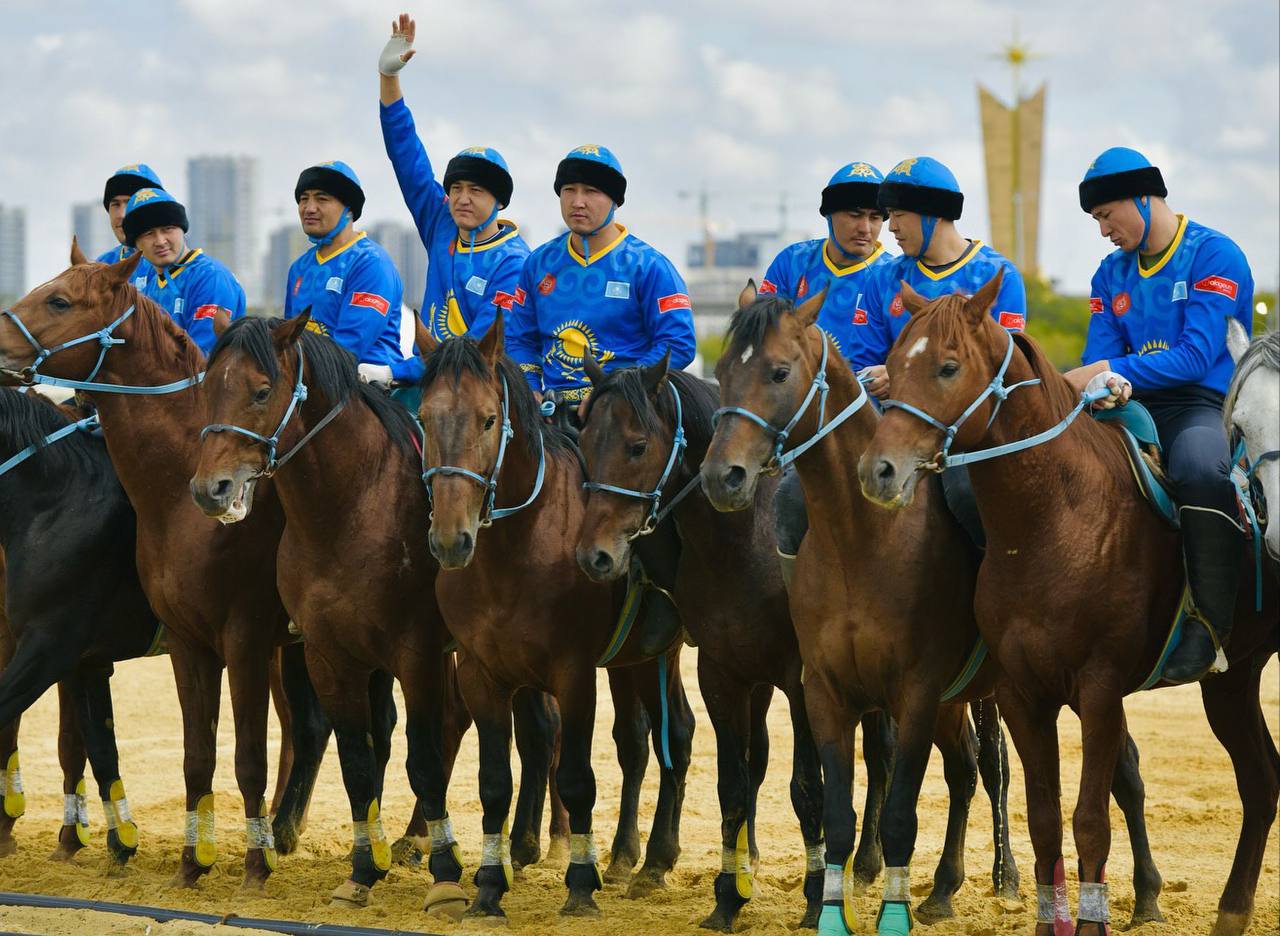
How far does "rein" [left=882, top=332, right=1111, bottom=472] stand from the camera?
218 inches

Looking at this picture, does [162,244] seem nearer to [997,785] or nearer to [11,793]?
[11,793]

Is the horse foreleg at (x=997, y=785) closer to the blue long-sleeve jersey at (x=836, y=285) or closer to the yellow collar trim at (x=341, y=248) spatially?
the blue long-sleeve jersey at (x=836, y=285)

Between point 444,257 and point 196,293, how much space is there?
5.18ft

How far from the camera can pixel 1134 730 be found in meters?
12.5

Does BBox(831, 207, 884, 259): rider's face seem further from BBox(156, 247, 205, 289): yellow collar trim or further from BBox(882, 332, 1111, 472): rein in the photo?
BBox(156, 247, 205, 289): yellow collar trim

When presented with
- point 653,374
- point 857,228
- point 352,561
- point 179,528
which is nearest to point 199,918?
point 352,561

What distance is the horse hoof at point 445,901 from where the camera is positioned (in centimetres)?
697

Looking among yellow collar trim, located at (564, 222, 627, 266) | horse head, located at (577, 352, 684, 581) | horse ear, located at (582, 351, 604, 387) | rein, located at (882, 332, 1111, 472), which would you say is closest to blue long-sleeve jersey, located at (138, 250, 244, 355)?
yellow collar trim, located at (564, 222, 627, 266)

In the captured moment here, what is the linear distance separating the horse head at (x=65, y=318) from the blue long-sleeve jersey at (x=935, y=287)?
3.50 m

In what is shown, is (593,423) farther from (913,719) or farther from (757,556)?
(913,719)

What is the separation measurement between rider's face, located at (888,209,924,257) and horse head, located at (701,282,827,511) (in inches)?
42.3

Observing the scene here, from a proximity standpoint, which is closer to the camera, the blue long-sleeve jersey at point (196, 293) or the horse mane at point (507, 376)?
the horse mane at point (507, 376)

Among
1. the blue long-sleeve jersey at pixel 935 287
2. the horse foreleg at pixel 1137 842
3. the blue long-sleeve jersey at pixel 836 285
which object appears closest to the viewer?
the blue long-sleeve jersey at pixel 935 287

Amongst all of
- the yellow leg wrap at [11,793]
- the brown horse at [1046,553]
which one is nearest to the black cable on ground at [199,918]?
the yellow leg wrap at [11,793]
